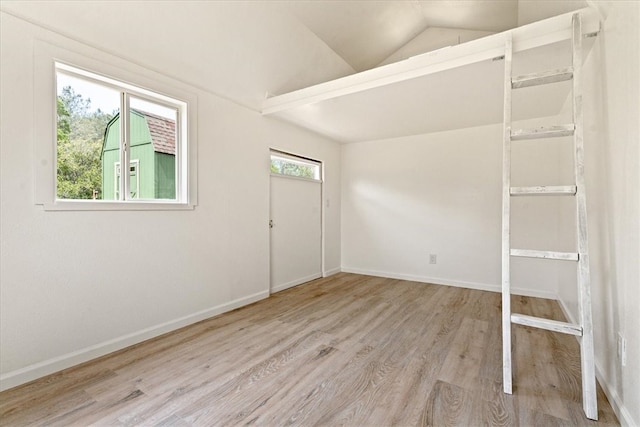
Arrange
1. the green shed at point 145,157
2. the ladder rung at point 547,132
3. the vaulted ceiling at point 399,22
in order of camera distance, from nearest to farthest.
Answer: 1. the ladder rung at point 547,132
2. the green shed at point 145,157
3. the vaulted ceiling at point 399,22

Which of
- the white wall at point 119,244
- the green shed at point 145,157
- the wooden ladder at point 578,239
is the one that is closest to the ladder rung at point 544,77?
the wooden ladder at point 578,239

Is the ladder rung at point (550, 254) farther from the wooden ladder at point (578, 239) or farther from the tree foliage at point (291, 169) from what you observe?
the tree foliage at point (291, 169)

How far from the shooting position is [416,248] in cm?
458

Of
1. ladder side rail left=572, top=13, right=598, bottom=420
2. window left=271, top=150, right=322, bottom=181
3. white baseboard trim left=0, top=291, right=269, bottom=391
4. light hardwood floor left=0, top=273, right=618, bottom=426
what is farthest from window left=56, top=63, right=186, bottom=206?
ladder side rail left=572, top=13, right=598, bottom=420

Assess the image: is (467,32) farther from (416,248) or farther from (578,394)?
(578,394)

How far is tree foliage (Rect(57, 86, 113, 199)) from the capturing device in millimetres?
2062

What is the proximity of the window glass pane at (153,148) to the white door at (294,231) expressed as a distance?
55.0 inches

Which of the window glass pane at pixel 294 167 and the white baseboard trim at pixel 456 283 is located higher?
the window glass pane at pixel 294 167

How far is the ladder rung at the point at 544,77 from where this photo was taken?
1.80 m

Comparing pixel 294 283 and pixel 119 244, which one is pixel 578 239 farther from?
pixel 294 283

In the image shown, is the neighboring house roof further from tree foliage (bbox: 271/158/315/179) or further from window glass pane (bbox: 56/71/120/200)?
tree foliage (bbox: 271/158/315/179)

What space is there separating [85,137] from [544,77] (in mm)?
3298

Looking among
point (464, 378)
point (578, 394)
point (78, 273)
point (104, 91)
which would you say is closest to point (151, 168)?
point (104, 91)

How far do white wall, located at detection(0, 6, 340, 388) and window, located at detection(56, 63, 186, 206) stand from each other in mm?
181
